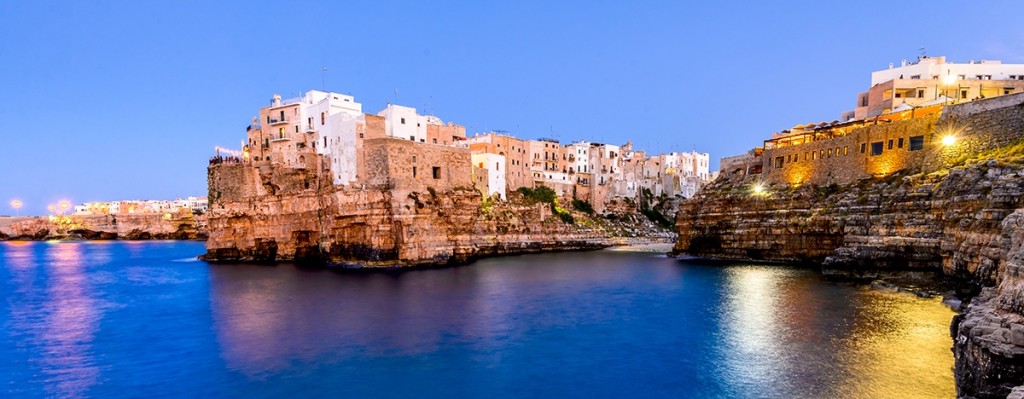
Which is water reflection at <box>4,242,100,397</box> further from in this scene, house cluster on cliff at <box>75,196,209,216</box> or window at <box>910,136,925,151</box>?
house cluster on cliff at <box>75,196,209,216</box>

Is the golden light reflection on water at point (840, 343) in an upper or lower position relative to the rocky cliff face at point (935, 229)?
lower

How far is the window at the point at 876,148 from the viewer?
34.7 meters

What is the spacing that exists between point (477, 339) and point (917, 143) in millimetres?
31515

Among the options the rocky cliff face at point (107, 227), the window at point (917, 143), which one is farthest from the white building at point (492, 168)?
the rocky cliff face at point (107, 227)

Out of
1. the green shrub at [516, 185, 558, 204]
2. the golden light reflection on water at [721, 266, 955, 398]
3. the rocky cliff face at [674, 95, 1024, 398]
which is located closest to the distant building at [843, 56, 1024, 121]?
the rocky cliff face at [674, 95, 1024, 398]

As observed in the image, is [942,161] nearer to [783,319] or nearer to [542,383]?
[783,319]

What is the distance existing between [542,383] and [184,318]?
18298mm

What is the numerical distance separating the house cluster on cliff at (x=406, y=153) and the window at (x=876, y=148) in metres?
30.3

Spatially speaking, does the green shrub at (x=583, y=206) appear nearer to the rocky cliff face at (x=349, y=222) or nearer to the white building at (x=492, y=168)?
the rocky cliff face at (x=349, y=222)

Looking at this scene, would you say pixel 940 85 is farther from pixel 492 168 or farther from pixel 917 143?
pixel 492 168

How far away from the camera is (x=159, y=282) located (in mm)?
35062

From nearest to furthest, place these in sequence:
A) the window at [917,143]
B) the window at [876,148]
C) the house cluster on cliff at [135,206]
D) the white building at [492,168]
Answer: the window at [917,143]
the window at [876,148]
the white building at [492,168]
the house cluster on cliff at [135,206]

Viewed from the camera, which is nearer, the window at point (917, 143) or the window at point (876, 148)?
the window at point (917, 143)

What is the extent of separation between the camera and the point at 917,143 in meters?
32.2
